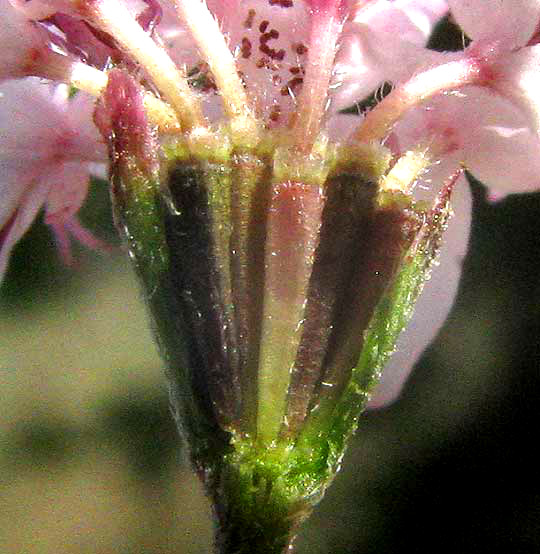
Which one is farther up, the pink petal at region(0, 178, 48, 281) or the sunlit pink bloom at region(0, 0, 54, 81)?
the sunlit pink bloom at region(0, 0, 54, 81)

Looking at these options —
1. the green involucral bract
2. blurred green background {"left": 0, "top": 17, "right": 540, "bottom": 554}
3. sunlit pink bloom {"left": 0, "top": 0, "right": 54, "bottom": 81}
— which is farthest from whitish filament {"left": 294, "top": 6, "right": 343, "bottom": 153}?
blurred green background {"left": 0, "top": 17, "right": 540, "bottom": 554}

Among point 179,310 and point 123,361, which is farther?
point 123,361

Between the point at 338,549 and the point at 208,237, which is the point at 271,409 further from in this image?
the point at 338,549

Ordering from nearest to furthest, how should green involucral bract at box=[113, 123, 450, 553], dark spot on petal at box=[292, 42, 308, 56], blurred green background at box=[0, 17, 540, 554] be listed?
green involucral bract at box=[113, 123, 450, 553]
dark spot on petal at box=[292, 42, 308, 56]
blurred green background at box=[0, 17, 540, 554]

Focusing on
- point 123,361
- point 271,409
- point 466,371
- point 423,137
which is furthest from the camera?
point 466,371

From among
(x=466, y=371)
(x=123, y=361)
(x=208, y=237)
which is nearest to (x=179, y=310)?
(x=208, y=237)

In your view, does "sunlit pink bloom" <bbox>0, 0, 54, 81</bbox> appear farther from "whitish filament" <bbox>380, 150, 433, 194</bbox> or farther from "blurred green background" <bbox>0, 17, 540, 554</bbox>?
"blurred green background" <bbox>0, 17, 540, 554</bbox>

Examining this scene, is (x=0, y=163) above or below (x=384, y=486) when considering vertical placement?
above

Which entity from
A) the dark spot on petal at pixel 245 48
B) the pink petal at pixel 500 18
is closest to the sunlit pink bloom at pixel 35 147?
the dark spot on petal at pixel 245 48
